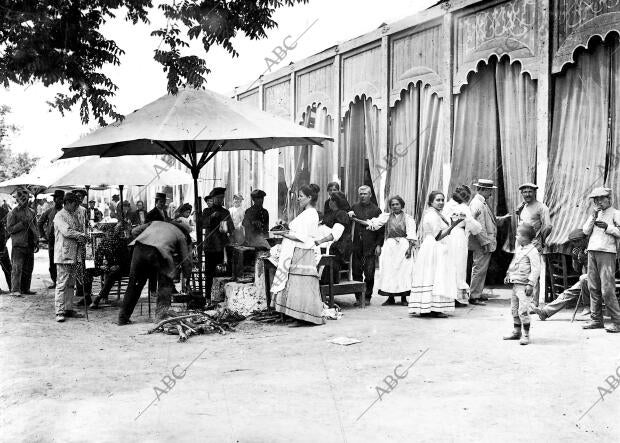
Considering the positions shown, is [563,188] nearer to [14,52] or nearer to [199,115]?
[199,115]

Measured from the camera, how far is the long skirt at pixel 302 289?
7.98 m

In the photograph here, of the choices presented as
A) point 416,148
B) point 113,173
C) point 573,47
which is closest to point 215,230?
point 113,173

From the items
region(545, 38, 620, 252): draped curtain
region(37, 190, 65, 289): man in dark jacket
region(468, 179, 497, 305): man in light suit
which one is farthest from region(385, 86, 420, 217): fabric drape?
region(37, 190, 65, 289): man in dark jacket

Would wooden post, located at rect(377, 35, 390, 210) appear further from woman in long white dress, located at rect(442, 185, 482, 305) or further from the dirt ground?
the dirt ground

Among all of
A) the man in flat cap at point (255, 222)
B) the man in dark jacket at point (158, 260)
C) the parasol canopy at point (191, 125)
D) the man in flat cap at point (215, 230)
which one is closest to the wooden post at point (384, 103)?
the man in flat cap at point (215, 230)

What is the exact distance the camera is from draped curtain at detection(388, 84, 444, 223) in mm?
11727

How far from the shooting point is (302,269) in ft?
26.1

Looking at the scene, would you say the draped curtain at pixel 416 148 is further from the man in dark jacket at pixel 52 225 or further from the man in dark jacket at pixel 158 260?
the man in dark jacket at pixel 52 225

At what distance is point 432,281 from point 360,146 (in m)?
6.03

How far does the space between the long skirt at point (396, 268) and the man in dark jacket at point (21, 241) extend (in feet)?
20.1

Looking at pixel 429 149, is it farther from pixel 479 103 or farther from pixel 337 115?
pixel 337 115

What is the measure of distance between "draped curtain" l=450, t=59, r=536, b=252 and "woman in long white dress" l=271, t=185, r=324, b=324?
3653 millimetres

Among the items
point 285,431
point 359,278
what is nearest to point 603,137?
point 359,278

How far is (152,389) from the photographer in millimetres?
5215
